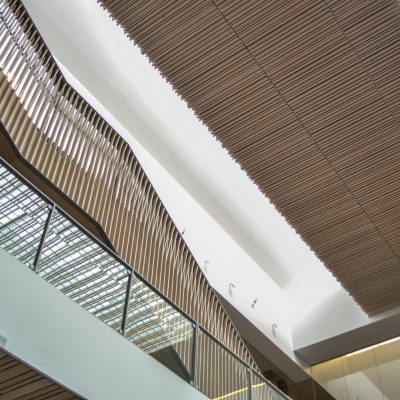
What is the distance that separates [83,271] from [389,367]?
27.2ft

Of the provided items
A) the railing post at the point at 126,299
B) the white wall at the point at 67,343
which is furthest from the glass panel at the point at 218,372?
the railing post at the point at 126,299

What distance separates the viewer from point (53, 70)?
7465 millimetres

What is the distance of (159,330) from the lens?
17.4 ft

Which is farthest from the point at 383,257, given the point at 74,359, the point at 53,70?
the point at 74,359

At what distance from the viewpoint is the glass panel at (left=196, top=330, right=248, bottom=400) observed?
5637mm

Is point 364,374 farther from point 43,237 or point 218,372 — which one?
point 43,237

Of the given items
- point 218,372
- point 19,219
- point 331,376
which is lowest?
point 218,372

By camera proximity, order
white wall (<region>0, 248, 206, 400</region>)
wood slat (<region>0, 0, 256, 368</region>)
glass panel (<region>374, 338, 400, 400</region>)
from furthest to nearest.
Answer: glass panel (<region>374, 338, 400, 400</region>), wood slat (<region>0, 0, 256, 368</region>), white wall (<region>0, 248, 206, 400</region>)

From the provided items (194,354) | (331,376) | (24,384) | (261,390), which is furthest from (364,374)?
(24,384)

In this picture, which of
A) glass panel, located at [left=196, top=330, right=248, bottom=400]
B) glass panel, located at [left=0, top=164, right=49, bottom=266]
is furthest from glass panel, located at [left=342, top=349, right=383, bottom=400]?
glass panel, located at [left=0, top=164, right=49, bottom=266]

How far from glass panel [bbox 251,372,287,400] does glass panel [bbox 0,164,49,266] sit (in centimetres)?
291

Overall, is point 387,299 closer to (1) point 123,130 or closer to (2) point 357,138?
(2) point 357,138

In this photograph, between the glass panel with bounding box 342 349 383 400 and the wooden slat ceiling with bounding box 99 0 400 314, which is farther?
the glass panel with bounding box 342 349 383 400

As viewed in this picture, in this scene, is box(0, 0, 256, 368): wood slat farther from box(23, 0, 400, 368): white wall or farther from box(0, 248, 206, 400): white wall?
box(0, 248, 206, 400): white wall
